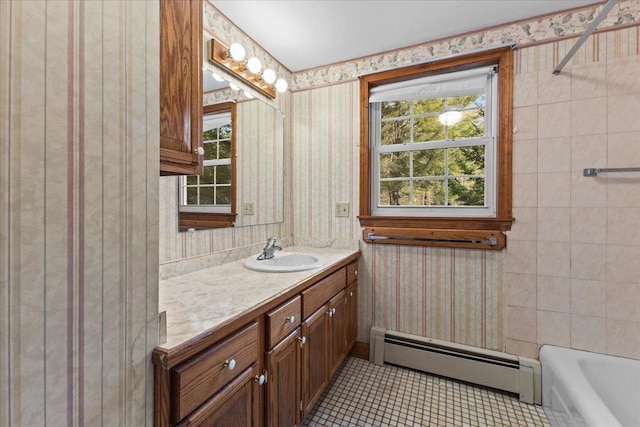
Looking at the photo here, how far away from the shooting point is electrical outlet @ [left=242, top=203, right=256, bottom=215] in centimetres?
→ 190

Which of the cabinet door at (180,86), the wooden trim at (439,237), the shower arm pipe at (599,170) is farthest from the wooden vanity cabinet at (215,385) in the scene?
the shower arm pipe at (599,170)

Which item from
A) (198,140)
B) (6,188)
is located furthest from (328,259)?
(6,188)

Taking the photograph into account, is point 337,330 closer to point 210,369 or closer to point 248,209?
point 248,209

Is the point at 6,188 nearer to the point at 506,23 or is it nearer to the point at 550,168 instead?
the point at 550,168

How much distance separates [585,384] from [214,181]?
85.4 inches

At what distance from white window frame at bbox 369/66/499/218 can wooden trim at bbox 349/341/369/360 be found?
1.01 meters

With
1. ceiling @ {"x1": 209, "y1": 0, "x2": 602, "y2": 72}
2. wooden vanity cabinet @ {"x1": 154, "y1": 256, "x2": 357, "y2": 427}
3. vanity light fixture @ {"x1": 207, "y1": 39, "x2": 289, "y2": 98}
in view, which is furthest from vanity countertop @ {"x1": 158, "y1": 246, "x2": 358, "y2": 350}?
ceiling @ {"x1": 209, "y1": 0, "x2": 602, "y2": 72}

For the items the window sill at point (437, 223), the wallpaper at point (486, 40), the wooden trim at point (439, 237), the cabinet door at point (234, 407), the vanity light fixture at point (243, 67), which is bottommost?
the cabinet door at point (234, 407)

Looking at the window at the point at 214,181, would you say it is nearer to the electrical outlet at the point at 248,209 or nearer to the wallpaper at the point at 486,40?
the electrical outlet at the point at 248,209

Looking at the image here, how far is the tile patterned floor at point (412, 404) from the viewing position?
1.59 metres

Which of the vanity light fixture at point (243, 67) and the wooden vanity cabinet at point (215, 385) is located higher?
the vanity light fixture at point (243, 67)

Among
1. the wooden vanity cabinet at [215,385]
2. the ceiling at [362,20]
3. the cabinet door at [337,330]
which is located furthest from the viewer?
the cabinet door at [337,330]

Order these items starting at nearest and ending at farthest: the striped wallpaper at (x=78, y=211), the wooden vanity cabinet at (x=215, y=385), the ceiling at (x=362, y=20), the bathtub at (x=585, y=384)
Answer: the striped wallpaper at (x=78, y=211) < the wooden vanity cabinet at (x=215, y=385) < the bathtub at (x=585, y=384) < the ceiling at (x=362, y=20)

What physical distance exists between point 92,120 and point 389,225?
1792 mm
